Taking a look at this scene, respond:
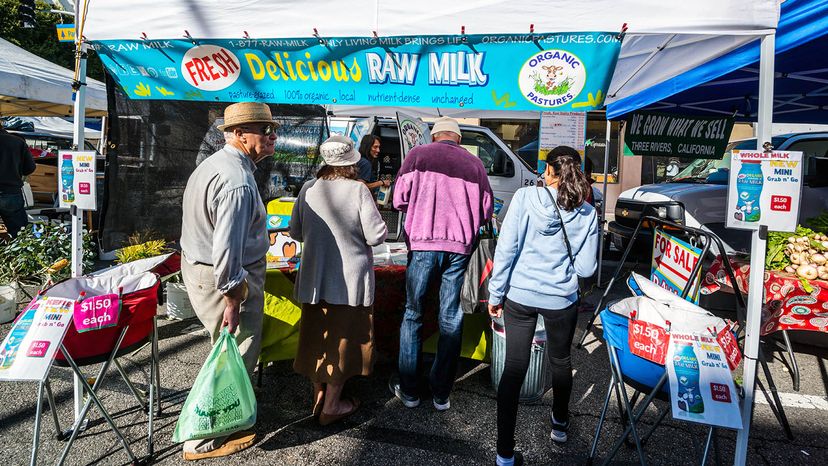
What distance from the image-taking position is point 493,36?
2.81 meters

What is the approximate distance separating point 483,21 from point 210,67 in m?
1.88

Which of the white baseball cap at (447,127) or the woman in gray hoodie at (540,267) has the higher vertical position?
the white baseball cap at (447,127)

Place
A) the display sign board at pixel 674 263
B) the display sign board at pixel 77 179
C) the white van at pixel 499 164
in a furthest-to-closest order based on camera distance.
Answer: the white van at pixel 499 164 < the display sign board at pixel 674 263 < the display sign board at pixel 77 179

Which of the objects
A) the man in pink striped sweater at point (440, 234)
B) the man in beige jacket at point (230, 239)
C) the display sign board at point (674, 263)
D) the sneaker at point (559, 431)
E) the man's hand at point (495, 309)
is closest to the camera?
the man in beige jacket at point (230, 239)

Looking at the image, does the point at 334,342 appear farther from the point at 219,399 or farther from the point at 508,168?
the point at 508,168

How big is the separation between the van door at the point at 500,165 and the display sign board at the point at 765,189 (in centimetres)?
627

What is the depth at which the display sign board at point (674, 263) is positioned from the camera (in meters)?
3.30

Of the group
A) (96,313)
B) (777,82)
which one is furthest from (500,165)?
(96,313)

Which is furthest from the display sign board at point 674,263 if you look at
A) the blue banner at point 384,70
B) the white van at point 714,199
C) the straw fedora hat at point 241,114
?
the straw fedora hat at point 241,114

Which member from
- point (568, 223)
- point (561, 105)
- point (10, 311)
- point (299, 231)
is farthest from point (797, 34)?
point (10, 311)

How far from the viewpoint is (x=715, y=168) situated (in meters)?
8.75

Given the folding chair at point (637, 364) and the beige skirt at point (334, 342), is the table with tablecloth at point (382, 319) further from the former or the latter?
the folding chair at point (637, 364)

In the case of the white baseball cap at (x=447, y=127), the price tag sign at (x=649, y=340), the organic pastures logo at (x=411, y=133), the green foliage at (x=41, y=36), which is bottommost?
the price tag sign at (x=649, y=340)

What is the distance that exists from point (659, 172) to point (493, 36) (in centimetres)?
1277
